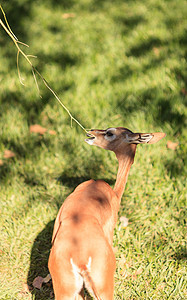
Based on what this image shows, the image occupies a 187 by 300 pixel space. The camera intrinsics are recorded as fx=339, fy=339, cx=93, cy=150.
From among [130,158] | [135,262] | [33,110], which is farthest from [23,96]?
[135,262]

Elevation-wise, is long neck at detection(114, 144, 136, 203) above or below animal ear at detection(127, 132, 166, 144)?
below

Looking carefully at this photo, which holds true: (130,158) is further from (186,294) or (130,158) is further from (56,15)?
(56,15)

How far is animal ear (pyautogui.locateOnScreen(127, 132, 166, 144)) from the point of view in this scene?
9.14ft

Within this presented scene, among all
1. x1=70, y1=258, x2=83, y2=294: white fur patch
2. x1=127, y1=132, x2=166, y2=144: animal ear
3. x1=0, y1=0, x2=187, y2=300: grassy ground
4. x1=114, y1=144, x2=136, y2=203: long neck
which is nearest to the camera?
x1=70, y1=258, x2=83, y2=294: white fur patch

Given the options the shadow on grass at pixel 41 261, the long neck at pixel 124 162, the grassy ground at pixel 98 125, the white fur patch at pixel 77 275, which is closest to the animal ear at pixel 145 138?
the long neck at pixel 124 162

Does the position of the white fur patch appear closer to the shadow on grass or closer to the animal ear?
the shadow on grass

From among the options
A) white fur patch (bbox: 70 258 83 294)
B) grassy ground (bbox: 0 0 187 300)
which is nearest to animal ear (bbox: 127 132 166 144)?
grassy ground (bbox: 0 0 187 300)

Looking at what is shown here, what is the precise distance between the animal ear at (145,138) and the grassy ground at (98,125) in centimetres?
102

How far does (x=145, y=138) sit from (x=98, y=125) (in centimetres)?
172

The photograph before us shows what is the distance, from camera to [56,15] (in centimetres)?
655

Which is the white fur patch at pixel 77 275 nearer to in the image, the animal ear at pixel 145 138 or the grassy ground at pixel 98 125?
the grassy ground at pixel 98 125

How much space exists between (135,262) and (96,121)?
1.95m

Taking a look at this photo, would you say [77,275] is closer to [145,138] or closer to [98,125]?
[145,138]

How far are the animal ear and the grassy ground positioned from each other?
102 centimetres
